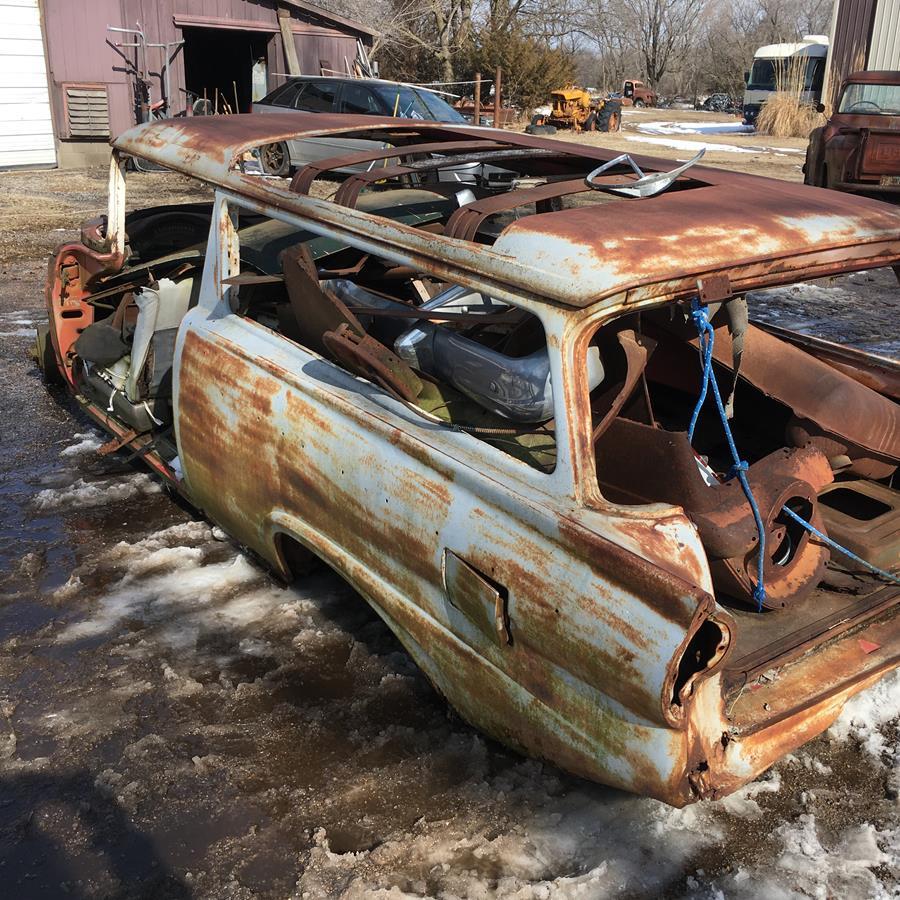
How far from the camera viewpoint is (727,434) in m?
2.48

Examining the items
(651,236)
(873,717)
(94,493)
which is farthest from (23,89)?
(873,717)

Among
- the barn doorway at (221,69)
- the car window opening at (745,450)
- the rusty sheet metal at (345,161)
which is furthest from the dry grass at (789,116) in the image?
the rusty sheet metal at (345,161)

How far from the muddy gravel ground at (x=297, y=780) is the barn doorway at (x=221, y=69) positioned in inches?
785

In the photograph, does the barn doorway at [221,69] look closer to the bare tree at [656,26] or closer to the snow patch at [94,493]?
the snow patch at [94,493]

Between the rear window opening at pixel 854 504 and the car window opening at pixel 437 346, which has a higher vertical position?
the car window opening at pixel 437 346

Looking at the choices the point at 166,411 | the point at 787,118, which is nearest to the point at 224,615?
the point at 166,411

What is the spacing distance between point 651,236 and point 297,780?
1826 millimetres

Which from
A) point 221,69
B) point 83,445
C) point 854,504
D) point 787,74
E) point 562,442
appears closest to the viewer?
point 562,442

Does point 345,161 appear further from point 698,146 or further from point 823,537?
point 698,146

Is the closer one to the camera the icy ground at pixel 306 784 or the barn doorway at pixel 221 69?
the icy ground at pixel 306 784

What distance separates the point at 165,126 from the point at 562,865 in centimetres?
328

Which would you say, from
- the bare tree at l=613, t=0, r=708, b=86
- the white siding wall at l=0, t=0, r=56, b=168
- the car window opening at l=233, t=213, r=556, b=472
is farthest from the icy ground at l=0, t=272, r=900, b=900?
the bare tree at l=613, t=0, r=708, b=86

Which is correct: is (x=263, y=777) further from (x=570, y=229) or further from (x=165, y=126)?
(x=165, y=126)

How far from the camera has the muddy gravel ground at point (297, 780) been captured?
2420 millimetres
